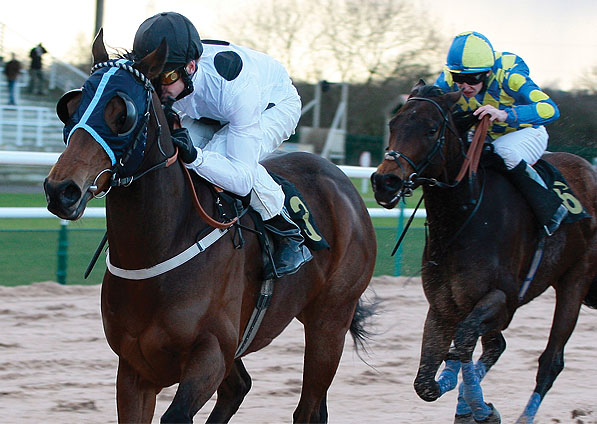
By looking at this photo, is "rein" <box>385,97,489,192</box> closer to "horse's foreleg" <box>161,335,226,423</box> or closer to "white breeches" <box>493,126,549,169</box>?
"white breeches" <box>493,126,549,169</box>

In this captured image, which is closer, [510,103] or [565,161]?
[510,103]

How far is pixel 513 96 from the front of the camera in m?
4.25

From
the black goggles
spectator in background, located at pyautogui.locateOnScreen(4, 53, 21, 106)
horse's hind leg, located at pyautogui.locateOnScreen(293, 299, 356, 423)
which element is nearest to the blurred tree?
the black goggles

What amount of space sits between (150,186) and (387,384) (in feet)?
8.34

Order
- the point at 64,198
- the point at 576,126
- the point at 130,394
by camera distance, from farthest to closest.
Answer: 1. the point at 576,126
2. the point at 130,394
3. the point at 64,198

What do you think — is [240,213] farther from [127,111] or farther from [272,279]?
[127,111]

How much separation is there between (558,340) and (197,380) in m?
2.47

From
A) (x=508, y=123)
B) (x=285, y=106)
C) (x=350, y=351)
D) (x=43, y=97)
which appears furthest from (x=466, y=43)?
(x=43, y=97)

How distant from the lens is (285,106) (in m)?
3.59

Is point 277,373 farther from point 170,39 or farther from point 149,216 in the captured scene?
point 170,39

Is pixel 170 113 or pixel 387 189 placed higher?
pixel 170 113

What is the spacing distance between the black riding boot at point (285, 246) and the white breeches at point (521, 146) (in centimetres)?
136

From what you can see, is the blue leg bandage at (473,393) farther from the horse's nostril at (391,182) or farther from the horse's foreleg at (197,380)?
the horse's foreleg at (197,380)

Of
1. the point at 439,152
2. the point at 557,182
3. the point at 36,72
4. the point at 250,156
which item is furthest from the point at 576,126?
the point at 36,72
